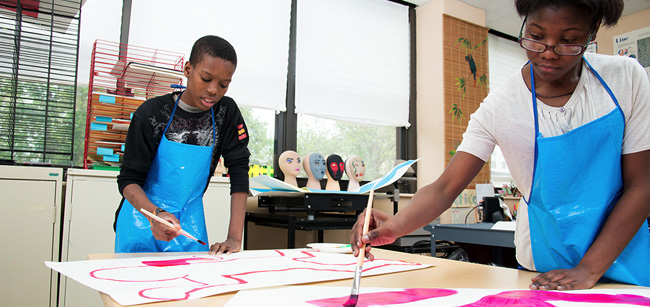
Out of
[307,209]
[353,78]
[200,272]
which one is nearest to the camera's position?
[200,272]

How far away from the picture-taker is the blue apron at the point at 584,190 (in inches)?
29.9

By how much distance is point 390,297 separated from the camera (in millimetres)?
632

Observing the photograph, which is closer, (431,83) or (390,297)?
(390,297)

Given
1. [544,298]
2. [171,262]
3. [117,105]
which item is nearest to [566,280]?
[544,298]

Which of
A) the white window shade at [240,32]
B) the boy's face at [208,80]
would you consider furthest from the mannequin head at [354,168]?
the boy's face at [208,80]

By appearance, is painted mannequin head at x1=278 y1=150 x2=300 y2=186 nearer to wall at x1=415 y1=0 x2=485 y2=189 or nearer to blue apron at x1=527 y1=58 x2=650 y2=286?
wall at x1=415 y1=0 x2=485 y2=189

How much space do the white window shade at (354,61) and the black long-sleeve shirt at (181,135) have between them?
1.94 meters

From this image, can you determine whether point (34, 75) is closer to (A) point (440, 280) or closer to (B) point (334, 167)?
(B) point (334, 167)

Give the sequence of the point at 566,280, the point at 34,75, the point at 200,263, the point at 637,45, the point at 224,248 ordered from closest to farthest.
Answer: the point at 566,280 → the point at 200,263 → the point at 224,248 → the point at 34,75 → the point at 637,45

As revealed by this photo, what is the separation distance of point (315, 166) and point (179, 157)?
5.52 feet

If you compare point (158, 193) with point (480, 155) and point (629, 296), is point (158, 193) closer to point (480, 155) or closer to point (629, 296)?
point (480, 155)

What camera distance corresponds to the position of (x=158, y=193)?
1196mm

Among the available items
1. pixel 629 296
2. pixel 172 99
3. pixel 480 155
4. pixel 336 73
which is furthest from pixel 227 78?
pixel 336 73

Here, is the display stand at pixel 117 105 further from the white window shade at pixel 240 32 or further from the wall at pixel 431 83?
the wall at pixel 431 83
